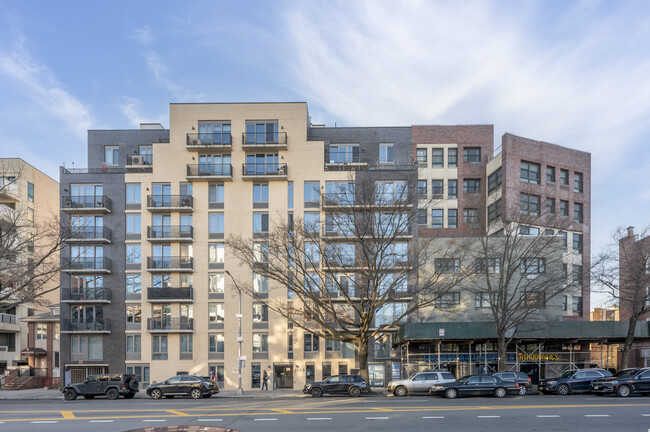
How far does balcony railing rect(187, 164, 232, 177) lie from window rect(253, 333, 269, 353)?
14103 millimetres

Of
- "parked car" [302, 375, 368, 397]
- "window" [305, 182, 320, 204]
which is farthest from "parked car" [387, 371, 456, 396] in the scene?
"window" [305, 182, 320, 204]

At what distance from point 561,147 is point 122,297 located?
143 feet

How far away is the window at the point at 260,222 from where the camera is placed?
4438 centimetres

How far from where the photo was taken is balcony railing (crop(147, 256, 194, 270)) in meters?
43.3

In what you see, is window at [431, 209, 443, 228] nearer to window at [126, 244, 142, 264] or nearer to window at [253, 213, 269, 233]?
window at [253, 213, 269, 233]

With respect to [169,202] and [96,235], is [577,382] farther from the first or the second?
[96,235]

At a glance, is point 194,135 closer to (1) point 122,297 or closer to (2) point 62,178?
(2) point 62,178

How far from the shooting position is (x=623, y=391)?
84.8 feet

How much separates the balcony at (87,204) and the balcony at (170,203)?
3725 millimetres

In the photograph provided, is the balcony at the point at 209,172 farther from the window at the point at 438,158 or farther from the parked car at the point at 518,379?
the parked car at the point at 518,379

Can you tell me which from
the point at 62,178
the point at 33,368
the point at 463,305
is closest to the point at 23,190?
the point at 62,178

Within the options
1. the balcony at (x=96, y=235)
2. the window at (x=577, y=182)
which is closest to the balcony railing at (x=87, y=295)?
the balcony at (x=96, y=235)

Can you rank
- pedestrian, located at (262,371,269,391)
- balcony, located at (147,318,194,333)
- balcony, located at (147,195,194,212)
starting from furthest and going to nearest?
balcony, located at (147,195,194,212)
balcony, located at (147,318,194,333)
pedestrian, located at (262,371,269,391)

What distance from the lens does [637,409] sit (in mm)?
19641
